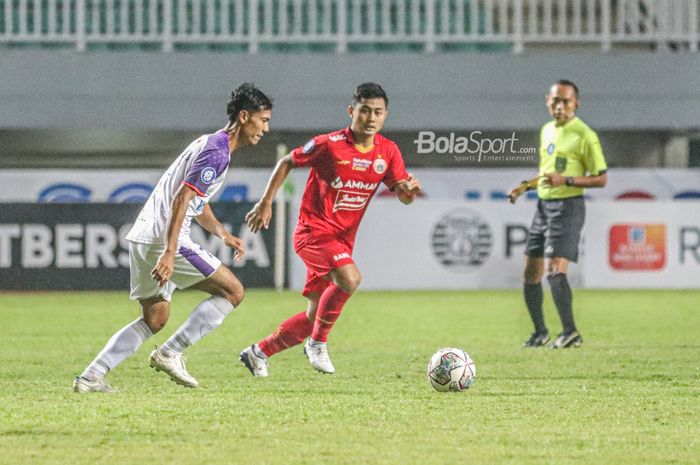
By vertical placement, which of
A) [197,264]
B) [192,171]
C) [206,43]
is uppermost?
[206,43]

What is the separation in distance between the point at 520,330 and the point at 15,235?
8.08 m

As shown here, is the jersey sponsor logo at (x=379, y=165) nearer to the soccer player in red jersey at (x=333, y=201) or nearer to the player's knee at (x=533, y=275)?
the soccer player in red jersey at (x=333, y=201)

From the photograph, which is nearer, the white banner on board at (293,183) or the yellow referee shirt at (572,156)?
the yellow referee shirt at (572,156)

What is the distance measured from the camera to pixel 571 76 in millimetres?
19469

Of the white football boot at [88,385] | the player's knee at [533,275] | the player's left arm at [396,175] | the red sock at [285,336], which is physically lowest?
the white football boot at [88,385]

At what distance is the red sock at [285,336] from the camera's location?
7.75 metres

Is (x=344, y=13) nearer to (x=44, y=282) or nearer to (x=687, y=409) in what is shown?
(x=44, y=282)

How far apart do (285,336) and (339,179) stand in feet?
3.17

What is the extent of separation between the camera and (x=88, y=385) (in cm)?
675

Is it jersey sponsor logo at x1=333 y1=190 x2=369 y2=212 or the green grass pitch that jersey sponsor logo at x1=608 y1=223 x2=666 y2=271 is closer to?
the green grass pitch

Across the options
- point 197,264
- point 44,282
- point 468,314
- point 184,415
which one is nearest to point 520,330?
point 468,314

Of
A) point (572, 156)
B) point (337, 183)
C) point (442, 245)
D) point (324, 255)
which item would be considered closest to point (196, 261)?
point (324, 255)

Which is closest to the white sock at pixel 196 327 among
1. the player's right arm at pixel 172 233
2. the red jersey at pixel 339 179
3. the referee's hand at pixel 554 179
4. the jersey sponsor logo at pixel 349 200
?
the player's right arm at pixel 172 233

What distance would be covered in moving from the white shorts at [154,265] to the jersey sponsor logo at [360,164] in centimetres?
122
